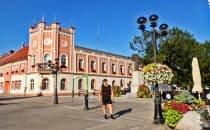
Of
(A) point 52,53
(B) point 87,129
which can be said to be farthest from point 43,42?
(B) point 87,129

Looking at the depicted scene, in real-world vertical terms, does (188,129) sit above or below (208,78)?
below

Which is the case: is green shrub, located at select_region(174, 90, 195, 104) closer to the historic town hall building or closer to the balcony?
the historic town hall building

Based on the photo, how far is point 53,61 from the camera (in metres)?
36.0

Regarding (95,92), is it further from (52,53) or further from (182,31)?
(182,31)

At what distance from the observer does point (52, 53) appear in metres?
36.3

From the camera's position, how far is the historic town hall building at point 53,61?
36.1 meters

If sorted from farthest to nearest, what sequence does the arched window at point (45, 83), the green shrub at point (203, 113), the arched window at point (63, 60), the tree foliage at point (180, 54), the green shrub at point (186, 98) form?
the arched window at point (63, 60) < the arched window at point (45, 83) < the tree foliage at point (180, 54) < the green shrub at point (186, 98) < the green shrub at point (203, 113)

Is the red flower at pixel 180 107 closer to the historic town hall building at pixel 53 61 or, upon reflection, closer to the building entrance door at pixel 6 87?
the historic town hall building at pixel 53 61

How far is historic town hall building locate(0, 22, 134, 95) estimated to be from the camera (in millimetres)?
36062

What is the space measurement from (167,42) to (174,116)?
17.5 meters

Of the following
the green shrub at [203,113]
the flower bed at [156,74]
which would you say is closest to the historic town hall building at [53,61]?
the flower bed at [156,74]

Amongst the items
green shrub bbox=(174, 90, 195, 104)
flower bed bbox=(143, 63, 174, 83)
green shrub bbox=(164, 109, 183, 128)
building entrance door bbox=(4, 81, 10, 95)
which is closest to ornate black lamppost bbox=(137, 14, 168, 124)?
flower bed bbox=(143, 63, 174, 83)

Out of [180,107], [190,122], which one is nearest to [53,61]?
[180,107]

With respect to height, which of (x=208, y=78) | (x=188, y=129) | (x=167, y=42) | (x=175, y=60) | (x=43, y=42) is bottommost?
(x=188, y=129)
